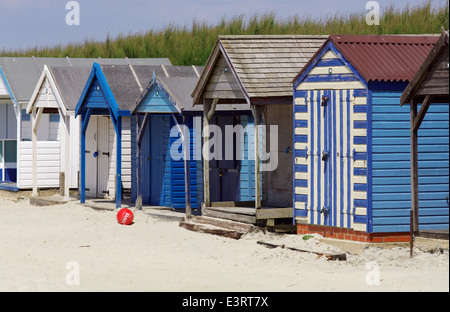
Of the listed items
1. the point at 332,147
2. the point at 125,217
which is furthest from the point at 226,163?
the point at 332,147

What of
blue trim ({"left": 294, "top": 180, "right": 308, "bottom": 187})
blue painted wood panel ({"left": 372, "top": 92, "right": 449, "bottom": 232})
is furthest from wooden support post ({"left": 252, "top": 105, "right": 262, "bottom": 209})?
blue painted wood panel ({"left": 372, "top": 92, "right": 449, "bottom": 232})

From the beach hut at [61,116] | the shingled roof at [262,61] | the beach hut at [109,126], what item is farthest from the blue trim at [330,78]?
the beach hut at [61,116]

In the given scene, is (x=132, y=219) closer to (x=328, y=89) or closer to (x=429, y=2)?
(x=328, y=89)

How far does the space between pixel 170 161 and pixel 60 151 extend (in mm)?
5549

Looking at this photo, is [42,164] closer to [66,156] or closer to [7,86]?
[66,156]

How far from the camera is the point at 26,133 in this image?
2559cm

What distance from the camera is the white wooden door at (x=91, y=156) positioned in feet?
73.6

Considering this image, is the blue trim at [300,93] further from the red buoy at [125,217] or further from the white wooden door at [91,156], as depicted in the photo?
the white wooden door at [91,156]

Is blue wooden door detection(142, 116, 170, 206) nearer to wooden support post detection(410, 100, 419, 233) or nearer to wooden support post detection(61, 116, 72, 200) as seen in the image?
wooden support post detection(61, 116, 72, 200)

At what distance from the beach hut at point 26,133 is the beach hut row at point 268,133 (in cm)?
4

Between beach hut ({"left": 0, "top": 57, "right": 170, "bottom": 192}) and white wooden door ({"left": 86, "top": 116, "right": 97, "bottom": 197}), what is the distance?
3.78 feet

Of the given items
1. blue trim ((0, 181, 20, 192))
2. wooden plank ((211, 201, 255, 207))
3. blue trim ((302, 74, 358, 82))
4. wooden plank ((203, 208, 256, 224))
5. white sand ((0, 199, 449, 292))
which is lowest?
white sand ((0, 199, 449, 292))

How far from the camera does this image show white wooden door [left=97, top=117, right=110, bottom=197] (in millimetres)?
21922
